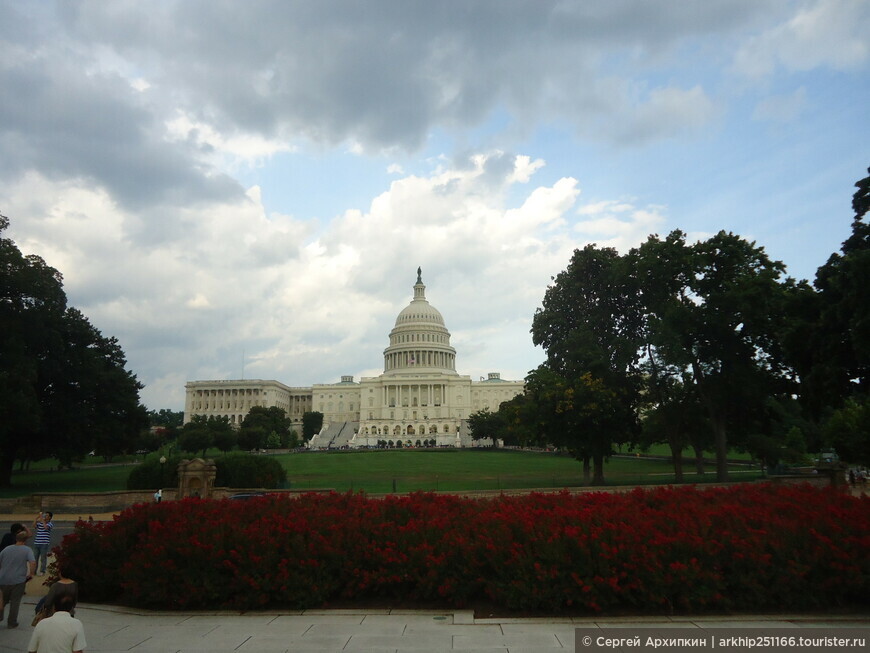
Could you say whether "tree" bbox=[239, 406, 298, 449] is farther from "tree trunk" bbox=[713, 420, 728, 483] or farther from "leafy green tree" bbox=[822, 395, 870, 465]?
"leafy green tree" bbox=[822, 395, 870, 465]

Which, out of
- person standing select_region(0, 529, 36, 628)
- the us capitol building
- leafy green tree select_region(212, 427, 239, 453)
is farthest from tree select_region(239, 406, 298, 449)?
person standing select_region(0, 529, 36, 628)

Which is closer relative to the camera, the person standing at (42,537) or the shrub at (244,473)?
the person standing at (42,537)

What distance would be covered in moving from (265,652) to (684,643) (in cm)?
585

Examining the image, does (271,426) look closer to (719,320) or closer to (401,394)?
(401,394)

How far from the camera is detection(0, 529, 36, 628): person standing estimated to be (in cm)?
1029

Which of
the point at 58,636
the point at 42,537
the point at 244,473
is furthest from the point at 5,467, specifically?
the point at 58,636

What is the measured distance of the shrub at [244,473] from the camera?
36656 millimetres

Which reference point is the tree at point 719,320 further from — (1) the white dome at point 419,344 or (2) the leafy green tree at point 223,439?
(1) the white dome at point 419,344

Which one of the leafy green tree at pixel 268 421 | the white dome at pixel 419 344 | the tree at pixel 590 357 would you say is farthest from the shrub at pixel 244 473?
the white dome at pixel 419 344

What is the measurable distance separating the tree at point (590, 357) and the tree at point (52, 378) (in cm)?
3113

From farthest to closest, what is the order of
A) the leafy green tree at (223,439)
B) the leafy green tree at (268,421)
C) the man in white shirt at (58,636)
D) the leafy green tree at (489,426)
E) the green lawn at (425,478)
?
1. the leafy green tree at (268,421)
2. the leafy green tree at (489,426)
3. the leafy green tree at (223,439)
4. the green lawn at (425,478)
5. the man in white shirt at (58,636)

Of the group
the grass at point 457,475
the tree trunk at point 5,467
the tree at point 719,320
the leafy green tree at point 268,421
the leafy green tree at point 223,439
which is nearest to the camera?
the tree at point 719,320

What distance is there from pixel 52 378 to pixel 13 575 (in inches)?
1559

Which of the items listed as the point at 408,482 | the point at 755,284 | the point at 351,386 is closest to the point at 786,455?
the point at 755,284
